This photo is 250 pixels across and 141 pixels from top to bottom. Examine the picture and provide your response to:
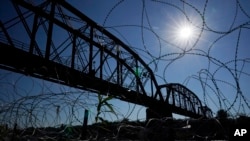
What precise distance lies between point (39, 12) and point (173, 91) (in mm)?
50246

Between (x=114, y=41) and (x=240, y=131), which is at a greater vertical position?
(x=114, y=41)

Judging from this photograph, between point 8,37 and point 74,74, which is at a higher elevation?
point 8,37

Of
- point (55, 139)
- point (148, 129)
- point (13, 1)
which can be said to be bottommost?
point (55, 139)

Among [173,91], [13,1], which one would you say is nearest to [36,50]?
[13,1]

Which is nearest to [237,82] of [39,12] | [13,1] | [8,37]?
[8,37]

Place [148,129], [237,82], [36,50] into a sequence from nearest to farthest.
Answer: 1. [148,129]
2. [237,82]
3. [36,50]

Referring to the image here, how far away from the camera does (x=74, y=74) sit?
71.9 feet

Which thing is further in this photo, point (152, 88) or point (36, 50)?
point (152, 88)

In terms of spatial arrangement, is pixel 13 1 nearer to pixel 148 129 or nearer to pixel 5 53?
pixel 5 53

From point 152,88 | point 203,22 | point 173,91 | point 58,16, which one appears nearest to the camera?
point 203,22

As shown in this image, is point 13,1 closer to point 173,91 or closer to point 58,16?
point 58,16

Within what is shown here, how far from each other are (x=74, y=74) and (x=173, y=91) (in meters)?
46.3

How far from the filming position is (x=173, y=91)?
63.9m

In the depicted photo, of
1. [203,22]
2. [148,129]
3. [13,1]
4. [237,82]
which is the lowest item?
[148,129]
